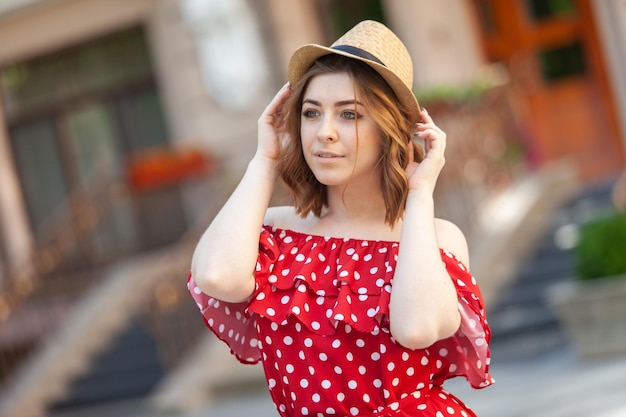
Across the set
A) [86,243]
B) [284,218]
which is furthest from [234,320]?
[86,243]

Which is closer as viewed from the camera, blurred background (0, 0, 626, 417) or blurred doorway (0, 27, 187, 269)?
blurred background (0, 0, 626, 417)

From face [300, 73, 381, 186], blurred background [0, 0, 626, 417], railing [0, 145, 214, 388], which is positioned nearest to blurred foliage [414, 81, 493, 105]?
blurred background [0, 0, 626, 417]

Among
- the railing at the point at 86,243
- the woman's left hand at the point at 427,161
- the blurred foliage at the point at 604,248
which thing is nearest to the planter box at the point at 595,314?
the blurred foliage at the point at 604,248

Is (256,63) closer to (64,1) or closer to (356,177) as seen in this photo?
(64,1)

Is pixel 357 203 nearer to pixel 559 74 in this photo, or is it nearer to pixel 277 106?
pixel 277 106

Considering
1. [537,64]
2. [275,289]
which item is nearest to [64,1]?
[537,64]

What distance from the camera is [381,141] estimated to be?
2.56m

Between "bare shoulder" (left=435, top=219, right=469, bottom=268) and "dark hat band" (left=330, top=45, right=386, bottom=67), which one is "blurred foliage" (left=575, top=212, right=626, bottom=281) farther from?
"dark hat band" (left=330, top=45, right=386, bottom=67)

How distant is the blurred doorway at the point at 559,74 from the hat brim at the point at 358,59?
1060 cm

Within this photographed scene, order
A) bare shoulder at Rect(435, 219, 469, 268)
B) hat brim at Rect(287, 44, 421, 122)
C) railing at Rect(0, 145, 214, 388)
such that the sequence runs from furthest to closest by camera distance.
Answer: railing at Rect(0, 145, 214, 388)
bare shoulder at Rect(435, 219, 469, 268)
hat brim at Rect(287, 44, 421, 122)

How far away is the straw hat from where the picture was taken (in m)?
2.51

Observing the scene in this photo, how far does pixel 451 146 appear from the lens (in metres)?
10.6

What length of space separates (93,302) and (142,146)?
3204 millimetres

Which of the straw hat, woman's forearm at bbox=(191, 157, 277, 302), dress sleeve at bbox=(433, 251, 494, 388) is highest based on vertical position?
the straw hat
